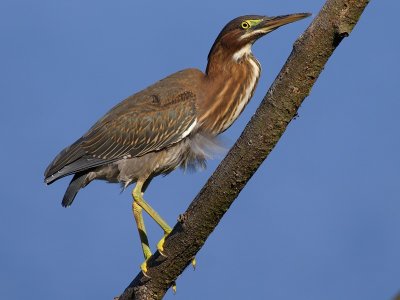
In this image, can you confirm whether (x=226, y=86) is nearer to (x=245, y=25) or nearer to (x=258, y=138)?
(x=245, y=25)

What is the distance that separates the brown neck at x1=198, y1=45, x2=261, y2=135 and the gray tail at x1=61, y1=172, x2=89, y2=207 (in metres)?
1.05

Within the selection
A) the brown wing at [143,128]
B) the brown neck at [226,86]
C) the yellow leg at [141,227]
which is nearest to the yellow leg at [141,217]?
the yellow leg at [141,227]

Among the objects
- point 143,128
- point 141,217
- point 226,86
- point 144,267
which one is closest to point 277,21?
point 226,86

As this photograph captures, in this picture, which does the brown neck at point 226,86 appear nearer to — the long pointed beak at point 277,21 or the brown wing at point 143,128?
the brown wing at point 143,128

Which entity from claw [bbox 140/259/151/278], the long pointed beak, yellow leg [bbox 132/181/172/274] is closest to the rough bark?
claw [bbox 140/259/151/278]

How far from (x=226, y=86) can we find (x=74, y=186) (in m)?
1.45

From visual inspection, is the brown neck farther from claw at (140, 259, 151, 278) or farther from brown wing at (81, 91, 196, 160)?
claw at (140, 259, 151, 278)

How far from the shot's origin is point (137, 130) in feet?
21.5

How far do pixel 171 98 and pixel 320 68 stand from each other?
248cm

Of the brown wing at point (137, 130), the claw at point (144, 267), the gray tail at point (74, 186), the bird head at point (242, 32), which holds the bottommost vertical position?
the claw at point (144, 267)

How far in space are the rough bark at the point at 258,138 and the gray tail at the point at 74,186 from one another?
1.33 m

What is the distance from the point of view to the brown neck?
646 cm

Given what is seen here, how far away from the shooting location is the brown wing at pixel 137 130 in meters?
6.38

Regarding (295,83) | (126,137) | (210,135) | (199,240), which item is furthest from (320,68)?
(126,137)
